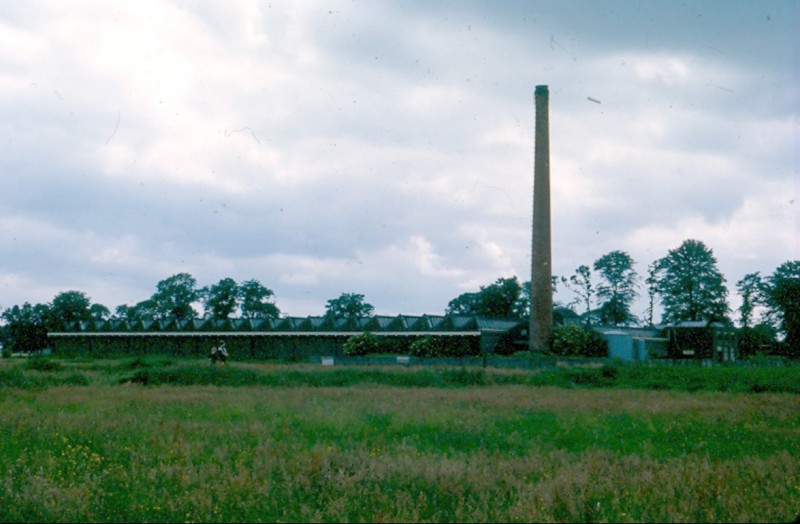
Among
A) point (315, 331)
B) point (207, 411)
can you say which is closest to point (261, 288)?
point (315, 331)

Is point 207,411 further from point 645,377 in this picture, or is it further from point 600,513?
point 645,377

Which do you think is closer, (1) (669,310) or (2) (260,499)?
(2) (260,499)

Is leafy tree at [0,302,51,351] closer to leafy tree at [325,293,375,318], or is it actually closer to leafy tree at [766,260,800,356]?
leafy tree at [325,293,375,318]

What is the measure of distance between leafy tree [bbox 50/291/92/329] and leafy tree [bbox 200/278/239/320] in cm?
2196

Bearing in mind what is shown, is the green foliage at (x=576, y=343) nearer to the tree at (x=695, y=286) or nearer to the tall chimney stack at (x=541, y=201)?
the tall chimney stack at (x=541, y=201)

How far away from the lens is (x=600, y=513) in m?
7.62

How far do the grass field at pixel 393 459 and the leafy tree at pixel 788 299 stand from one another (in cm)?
6446

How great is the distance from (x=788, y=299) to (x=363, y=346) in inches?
2070

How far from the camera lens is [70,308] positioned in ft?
397

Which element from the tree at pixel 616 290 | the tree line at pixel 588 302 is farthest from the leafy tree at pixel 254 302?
the tree at pixel 616 290

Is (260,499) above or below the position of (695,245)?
below

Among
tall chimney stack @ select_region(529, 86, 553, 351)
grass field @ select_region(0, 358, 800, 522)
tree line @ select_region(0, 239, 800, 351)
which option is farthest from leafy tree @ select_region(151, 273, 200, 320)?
grass field @ select_region(0, 358, 800, 522)

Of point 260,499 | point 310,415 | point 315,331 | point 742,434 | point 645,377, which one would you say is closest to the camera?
point 260,499

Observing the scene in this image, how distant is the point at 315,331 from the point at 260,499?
63.2 meters
